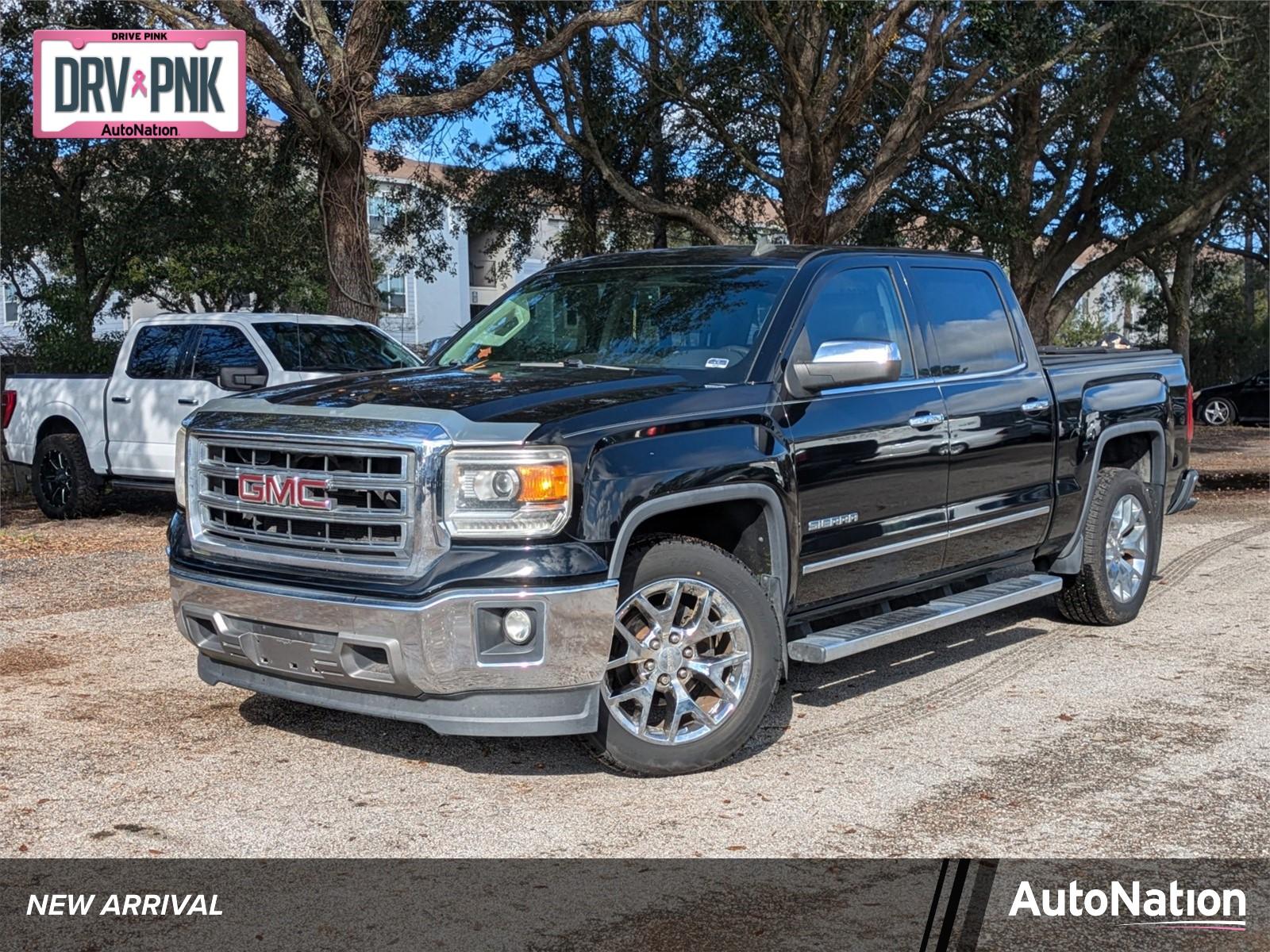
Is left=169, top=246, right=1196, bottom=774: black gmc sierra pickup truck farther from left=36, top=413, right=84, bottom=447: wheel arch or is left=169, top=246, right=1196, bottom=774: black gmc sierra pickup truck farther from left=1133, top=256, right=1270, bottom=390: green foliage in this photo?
left=1133, top=256, right=1270, bottom=390: green foliage

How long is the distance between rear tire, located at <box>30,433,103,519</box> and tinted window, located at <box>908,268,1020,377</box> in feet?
30.7

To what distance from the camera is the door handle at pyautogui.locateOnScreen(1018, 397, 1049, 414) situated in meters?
7.26

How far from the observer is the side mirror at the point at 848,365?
5.76 metres

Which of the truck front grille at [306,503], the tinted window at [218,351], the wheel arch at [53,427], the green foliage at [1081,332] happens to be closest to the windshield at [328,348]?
the tinted window at [218,351]

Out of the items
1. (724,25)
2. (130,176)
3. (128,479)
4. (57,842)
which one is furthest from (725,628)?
(130,176)

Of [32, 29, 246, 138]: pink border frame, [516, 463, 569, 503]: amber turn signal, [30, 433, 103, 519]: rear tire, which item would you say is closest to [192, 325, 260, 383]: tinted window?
[30, 433, 103, 519]: rear tire

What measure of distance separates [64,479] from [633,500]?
10.3 metres

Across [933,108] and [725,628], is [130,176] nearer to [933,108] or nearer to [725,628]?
[933,108]

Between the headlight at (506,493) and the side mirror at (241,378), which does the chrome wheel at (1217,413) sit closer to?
the side mirror at (241,378)

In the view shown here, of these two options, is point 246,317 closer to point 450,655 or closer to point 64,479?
point 64,479

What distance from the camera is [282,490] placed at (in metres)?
5.29

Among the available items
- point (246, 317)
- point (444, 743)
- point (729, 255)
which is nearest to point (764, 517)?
point (729, 255)

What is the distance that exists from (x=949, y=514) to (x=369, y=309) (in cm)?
1011

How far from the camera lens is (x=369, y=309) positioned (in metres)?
15.6
